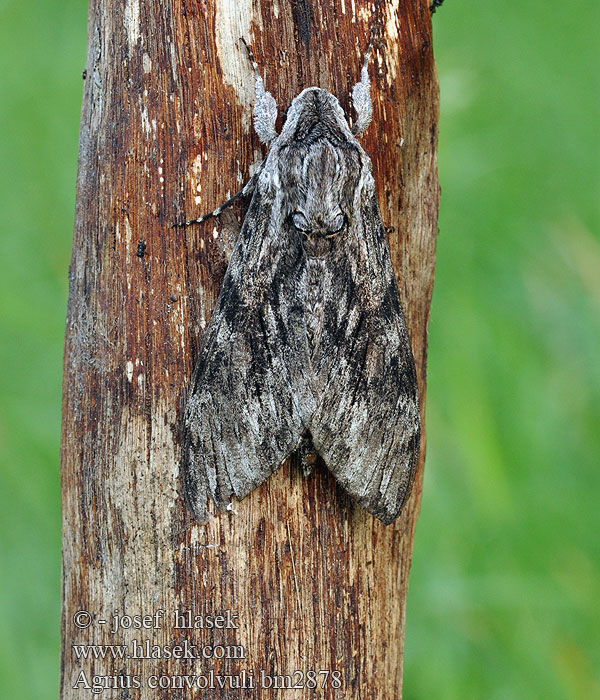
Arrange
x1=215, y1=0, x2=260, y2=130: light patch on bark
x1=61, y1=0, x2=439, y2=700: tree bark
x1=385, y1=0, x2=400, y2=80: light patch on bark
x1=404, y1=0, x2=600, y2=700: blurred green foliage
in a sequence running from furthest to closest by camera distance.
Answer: x1=404, y1=0, x2=600, y2=700: blurred green foliage → x1=385, y1=0, x2=400, y2=80: light patch on bark → x1=215, y1=0, x2=260, y2=130: light patch on bark → x1=61, y1=0, x2=439, y2=700: tree bark

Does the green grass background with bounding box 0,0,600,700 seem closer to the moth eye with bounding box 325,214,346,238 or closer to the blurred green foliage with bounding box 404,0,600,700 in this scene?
the blurred green foliage with bounding box 404,0,600,700

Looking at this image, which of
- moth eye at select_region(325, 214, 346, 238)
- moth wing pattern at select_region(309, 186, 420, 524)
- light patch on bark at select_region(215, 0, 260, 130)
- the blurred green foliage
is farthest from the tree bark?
the blurred green foliage

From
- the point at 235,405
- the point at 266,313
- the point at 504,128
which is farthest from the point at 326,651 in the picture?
the point at 504,128

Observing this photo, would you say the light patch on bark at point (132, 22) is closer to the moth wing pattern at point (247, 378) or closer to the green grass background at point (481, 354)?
the moth wing pattern at point (247, 378)

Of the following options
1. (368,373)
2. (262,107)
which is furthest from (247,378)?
(262,107)

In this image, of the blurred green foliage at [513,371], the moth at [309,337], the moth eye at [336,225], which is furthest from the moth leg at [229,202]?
the blurred green foliage at [513,371]

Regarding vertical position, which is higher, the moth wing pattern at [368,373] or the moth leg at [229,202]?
the moth leg at [229,202]
